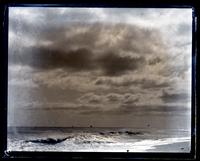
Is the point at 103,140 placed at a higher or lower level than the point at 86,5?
lower

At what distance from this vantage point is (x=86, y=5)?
1699 millimetres

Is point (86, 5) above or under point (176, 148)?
above

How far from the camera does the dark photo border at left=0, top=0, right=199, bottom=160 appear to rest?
1.66m

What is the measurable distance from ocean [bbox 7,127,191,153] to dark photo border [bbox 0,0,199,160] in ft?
0.08

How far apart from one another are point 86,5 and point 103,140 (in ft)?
2.43

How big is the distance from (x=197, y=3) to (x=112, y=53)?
0.52 meters

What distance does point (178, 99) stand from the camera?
171 cm

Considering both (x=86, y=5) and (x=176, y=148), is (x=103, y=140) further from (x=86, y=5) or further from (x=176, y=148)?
(x=86, y=5)

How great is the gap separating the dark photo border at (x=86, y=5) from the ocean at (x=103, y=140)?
0.02 metres

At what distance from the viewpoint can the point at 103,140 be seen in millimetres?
1710

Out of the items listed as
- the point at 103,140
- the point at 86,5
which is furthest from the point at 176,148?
the point at 86,5

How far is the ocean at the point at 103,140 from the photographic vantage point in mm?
1678
